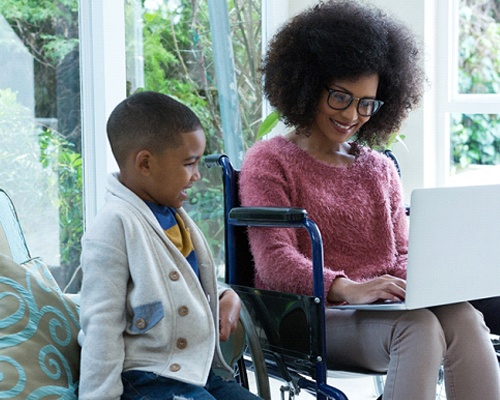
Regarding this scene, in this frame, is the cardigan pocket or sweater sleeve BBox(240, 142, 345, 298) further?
sweater sleeve BBox(240, 142, 345, 298)

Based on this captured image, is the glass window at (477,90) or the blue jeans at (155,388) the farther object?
the glass window at (477,90)

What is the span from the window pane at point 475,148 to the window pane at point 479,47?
133mm

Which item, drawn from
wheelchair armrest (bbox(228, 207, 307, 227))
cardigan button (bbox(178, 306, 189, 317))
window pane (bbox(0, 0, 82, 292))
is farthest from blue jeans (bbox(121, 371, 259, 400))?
window pane (bbox(0, 0, 82, 292))

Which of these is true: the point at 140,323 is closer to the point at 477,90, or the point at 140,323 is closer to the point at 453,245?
the point at 453,245

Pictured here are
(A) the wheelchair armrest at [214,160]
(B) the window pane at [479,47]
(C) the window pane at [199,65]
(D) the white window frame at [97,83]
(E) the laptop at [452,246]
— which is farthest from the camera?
(B) the window pane at [479,47]

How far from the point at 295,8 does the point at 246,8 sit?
0.38m

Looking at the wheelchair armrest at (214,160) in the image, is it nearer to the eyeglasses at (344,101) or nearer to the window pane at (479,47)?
the eyeglasses at (344,101)

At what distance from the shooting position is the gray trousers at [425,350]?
1.64 meters

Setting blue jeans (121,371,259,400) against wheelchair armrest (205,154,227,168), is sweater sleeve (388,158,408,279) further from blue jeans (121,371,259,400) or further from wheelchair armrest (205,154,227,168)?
blue jeans (121,371,259,400)

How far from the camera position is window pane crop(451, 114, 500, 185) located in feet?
12.1

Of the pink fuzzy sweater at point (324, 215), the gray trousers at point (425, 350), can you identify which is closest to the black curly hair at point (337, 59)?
the pink fuzzy sweater at point (324, 215)

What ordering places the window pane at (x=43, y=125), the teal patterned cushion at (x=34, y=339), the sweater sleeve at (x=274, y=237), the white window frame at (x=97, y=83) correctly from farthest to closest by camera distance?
the white window frame at (x=97, y=83)
the window pane at (x=43, y=125)
the sweater sleeve at (x=274, y=237)
the teal patterned cushion at (x=34, y=339)

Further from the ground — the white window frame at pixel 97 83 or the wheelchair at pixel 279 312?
the white window frame at pixel 97 83

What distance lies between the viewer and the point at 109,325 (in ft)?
4.40
